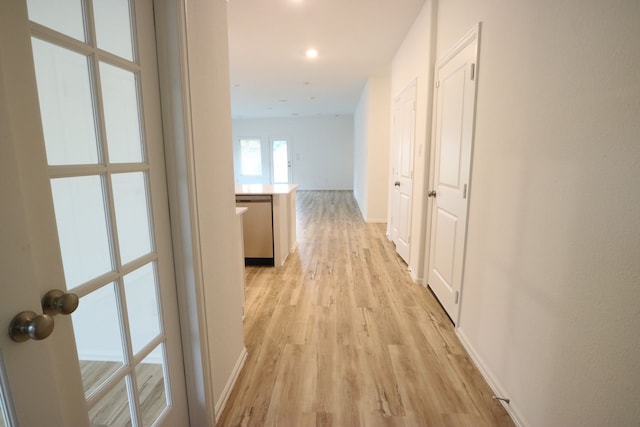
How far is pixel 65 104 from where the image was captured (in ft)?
2.50

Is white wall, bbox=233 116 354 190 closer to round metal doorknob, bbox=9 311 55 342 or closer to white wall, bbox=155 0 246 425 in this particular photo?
white wall, bbox=155 0 246 425

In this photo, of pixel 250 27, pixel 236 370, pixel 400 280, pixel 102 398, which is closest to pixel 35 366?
pixel 102 398

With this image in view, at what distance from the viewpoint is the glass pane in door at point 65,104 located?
707mm

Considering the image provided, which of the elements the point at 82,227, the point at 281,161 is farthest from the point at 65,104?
the point at 281,161

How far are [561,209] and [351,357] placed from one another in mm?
1402

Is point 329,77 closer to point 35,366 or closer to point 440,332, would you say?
point 440,332

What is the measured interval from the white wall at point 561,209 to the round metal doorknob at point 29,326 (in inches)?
56.6

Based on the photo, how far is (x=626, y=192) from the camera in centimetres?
89

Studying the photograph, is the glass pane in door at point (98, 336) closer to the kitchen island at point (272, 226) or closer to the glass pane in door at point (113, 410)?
the glass pane in door at point (113, 410)

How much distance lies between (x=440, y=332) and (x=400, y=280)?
96cm

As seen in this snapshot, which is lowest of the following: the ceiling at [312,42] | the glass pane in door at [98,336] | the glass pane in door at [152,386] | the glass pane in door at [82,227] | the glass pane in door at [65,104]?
the glass pane in door at [152,386]

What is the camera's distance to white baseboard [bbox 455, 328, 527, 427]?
142 cm

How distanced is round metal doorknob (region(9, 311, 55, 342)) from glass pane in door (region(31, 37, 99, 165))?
1.15ft

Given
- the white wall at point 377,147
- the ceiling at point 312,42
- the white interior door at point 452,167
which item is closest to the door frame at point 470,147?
the white interior door at point 452,167
